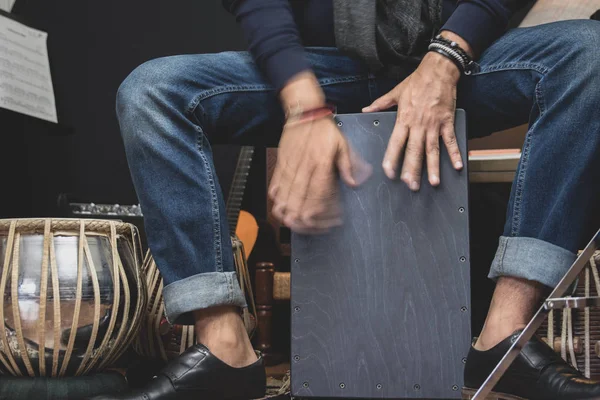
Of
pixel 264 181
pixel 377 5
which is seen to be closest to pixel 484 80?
pixel 377 5

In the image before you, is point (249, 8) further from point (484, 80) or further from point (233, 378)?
point (233, 378)

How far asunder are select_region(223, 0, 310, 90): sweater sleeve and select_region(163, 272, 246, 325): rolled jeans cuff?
0.38 meters

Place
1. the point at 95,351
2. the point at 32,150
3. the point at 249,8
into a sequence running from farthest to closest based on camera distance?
the point at 32,150
the point at 95,351
the point at 249,8

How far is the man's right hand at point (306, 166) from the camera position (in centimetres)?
130

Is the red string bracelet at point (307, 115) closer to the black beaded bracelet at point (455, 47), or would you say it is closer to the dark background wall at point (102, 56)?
the black beaded bracelet at point (455, 47)

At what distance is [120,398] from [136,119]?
1.68 feet

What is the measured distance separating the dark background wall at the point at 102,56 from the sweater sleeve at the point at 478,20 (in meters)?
2.10

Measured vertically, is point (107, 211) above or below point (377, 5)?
below

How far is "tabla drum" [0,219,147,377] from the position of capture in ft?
5.32

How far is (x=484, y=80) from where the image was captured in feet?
4.76

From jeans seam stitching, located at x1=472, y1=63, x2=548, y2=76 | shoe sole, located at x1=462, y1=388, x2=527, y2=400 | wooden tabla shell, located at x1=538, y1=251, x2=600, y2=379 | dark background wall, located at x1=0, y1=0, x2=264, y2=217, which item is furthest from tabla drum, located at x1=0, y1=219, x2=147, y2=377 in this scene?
dark background wall, located at x1=0, y1=0, x2=264, y2=217

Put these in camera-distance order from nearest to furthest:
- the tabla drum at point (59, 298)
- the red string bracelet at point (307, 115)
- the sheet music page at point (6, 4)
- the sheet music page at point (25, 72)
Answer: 1. the red string bracelet at point (307, 115)
2. the tabla drum at point (59, 298)
3. the sheet music page at point (25, 72)
4. the sheet music page at point (6, 4)

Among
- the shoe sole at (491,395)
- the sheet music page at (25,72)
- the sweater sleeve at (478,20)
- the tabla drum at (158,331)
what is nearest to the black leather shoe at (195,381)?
the shoe sole at (491,395)

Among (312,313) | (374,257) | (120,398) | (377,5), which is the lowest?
(120,398)
